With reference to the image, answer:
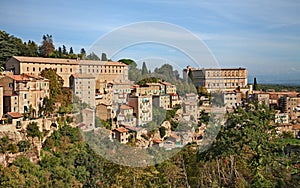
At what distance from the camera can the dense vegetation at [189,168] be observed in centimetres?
428

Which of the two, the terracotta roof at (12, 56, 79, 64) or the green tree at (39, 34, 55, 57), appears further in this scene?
the green tree at (39, 34, 55, 57)

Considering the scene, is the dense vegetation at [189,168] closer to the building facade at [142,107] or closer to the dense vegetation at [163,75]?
the building facade at [142,107]

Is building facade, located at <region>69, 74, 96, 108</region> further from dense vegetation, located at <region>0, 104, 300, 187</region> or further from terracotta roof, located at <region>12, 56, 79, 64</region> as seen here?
dense vegetation, located at <region>0, 104, 300, 187</region>

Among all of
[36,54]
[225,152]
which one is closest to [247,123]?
[225,152]

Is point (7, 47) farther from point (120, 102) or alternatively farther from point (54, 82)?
point (120, 102)

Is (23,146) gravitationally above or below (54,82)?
below

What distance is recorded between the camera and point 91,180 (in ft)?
19.9

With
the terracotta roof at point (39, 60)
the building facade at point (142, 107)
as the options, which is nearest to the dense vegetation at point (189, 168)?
the building facade at point (142, 107)

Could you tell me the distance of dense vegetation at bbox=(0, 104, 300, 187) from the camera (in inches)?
169

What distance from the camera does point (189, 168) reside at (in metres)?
4.90

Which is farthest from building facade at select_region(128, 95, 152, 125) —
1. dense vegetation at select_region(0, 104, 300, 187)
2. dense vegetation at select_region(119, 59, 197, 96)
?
dense vegetation at select_region(0, 104, 300, 187)

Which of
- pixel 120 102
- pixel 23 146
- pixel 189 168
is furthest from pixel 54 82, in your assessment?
pixel 189 168

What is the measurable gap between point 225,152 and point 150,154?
3.77 feet

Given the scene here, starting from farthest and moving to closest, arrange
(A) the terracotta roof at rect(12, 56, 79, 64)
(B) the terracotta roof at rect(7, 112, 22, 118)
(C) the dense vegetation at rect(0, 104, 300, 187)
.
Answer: (A) the terracotta roof at rect(12, 56, 79, 64)
(B) the terracotta roof at rect(7, 112, 22, 118)
(C) the dense vegetation at rect(0, 104, 300, 187)
